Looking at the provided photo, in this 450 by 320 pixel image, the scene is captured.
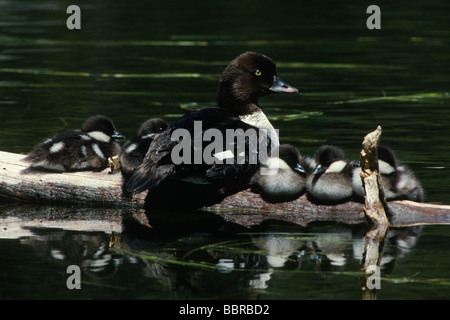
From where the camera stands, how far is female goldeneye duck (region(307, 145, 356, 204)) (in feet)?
19.2

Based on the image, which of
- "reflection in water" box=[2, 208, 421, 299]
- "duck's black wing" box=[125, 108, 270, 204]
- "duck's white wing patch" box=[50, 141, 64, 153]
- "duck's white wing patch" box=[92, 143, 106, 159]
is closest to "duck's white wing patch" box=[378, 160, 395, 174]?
"reflection in water" box=[2, 208, 421, 299]

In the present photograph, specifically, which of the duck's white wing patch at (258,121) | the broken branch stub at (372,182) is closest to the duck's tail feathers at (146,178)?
the duck's white wing patch at (258,121)

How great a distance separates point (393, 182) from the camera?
19.4ft

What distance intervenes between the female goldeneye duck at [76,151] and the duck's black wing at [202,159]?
0.63 metres

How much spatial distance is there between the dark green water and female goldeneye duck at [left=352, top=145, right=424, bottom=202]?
0.31 metres

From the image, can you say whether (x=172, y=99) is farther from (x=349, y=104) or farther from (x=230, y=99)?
(x=230, y=99)

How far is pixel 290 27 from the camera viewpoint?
18.4m

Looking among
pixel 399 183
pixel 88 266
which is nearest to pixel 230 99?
pixel 399 183

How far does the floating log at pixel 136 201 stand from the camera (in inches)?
230

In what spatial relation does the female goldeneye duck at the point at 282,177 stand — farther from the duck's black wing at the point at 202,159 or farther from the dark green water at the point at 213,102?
the dark green water at the point at 213,102

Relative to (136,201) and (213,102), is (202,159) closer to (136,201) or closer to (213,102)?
(136,201)

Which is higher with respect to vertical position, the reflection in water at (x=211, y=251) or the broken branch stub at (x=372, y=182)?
the broken branch stub at (x=372, y=182)

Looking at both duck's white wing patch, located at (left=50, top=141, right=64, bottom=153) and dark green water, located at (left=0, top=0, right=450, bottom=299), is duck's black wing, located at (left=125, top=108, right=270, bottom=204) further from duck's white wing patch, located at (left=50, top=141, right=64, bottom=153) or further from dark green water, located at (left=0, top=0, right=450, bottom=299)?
duck's white wing patch, located at (left=50, top=141, right=64, bottom=153)

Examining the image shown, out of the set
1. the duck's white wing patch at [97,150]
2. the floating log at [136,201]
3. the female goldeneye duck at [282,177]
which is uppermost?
the duck's white wing patch at [97,150]
